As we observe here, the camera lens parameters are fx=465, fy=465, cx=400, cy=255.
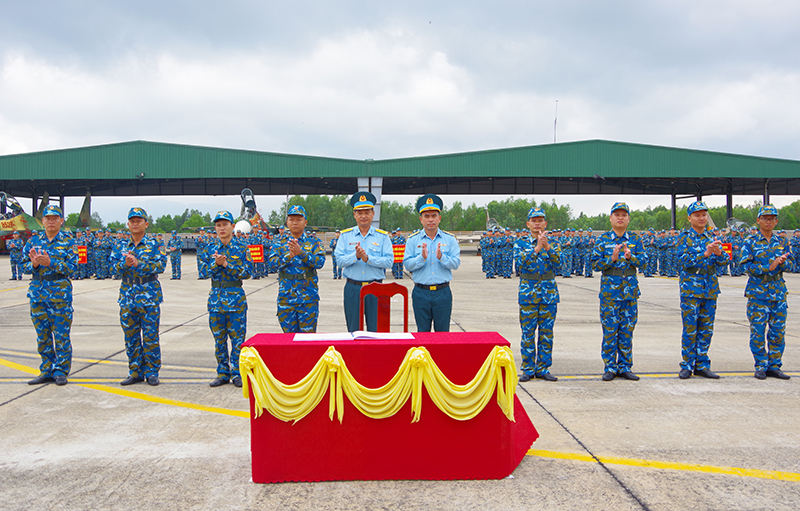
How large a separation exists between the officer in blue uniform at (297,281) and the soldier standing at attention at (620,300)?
3085 millimetres

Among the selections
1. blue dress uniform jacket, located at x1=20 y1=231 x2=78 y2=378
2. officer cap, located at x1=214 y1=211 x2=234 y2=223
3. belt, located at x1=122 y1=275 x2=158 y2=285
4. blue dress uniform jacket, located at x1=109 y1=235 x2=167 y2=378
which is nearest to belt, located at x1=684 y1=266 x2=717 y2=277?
officer cap, located at x1=214 y1=211 x2=234 y2=223

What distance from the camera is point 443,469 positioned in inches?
114

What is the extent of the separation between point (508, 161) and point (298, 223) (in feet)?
80.2

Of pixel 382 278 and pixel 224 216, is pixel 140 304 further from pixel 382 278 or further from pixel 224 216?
pixel 382 278

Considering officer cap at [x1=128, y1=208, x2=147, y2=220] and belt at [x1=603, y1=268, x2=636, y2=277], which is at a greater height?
officer cap at [x1=128, y1=208, x2=147, y2=220]

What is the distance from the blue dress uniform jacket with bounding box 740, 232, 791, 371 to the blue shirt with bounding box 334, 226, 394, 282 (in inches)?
156

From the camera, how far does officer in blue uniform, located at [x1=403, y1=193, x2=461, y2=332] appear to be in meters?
4.81

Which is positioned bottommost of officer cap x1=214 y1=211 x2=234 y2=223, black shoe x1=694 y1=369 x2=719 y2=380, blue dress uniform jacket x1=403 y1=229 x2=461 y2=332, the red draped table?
black shoe x1=694 y1=369 x2=719 y2=380

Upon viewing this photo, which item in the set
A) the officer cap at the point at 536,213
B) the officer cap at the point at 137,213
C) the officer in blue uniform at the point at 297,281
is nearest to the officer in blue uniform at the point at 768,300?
the officer cap at the point at 536,213

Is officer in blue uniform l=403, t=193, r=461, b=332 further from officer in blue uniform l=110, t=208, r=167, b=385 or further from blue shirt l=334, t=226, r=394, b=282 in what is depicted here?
officer in blue uniform l=110, t=208, r=167, b=385

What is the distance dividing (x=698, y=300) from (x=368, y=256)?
12.1 ft

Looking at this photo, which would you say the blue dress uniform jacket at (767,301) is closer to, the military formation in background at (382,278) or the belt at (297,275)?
the military formation in background at (382,278)

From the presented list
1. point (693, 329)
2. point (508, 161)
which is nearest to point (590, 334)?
point (693, 329)

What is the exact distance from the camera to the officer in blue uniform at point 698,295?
509cm
